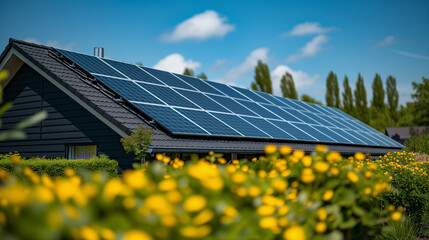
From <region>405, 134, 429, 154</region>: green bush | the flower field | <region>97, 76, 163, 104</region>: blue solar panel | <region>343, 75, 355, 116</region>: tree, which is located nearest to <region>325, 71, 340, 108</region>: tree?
<region>343, 75, 355, 116</region>: tree

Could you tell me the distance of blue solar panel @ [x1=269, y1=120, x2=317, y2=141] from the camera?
17641 mm

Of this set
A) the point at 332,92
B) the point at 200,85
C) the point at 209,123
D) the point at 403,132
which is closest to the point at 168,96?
the point at 209,123

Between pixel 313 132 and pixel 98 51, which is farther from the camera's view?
pixel 313 132

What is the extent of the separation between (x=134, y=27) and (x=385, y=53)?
68.1ft

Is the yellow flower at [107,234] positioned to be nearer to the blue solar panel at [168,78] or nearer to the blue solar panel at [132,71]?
the blue solar panel at [132,71]

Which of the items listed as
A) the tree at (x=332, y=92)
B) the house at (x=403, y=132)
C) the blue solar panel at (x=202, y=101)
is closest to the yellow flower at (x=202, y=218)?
the blue solar panel at (x=202, y=101)

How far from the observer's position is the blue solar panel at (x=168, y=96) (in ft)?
47.6

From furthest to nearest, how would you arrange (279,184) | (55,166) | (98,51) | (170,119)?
(98,51) → (170,119) → (55,166) → (279,184)

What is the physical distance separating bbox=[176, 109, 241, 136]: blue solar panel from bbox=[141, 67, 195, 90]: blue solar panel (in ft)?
9.14

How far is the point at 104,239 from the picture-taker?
265 cm

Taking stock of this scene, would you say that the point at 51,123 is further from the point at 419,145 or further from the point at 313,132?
the point at 419,145

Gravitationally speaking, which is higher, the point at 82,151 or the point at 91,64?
the point at 91,64

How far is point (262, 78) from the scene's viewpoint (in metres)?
66.4

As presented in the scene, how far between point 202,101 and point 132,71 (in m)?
3.03
